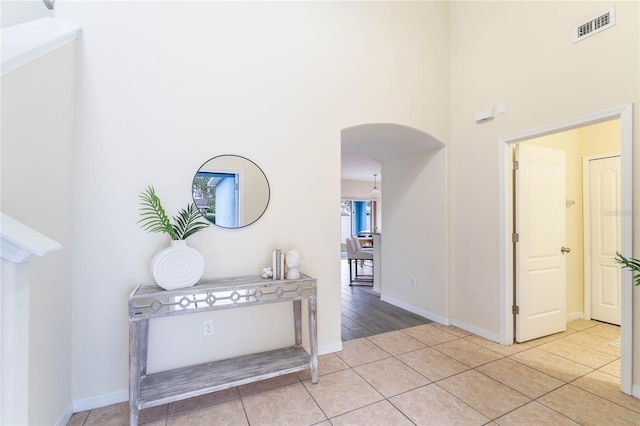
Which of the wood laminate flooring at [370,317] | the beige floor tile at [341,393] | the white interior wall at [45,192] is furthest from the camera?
the wood laminate flooring at [370,317]

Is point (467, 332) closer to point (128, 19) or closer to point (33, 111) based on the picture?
point (33, 111)

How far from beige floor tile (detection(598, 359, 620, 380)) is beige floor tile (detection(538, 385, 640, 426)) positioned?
0.50 m

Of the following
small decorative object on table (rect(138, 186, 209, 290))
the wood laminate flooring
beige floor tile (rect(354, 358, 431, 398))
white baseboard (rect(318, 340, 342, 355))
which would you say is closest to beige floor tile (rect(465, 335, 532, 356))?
the wood laminate flooring

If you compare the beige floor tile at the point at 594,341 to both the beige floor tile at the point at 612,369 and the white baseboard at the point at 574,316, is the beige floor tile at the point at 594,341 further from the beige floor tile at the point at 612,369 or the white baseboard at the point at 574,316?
the white baseboard at the point at 574,316

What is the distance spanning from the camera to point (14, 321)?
106 centimetres

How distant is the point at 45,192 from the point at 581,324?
5224 mm

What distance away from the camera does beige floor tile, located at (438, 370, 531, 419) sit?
75.2 inches

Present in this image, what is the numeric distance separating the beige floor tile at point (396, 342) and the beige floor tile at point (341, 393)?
0.62 meters

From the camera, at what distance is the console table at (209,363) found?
1.73 m

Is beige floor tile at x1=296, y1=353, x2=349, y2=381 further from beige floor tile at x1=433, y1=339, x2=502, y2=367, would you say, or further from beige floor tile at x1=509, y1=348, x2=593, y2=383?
beige floor tile at x1=509, y1=348, x2=593, y2=383

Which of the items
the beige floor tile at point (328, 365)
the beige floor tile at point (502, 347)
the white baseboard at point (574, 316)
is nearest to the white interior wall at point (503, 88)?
the beige floor tile at point (502, 347)

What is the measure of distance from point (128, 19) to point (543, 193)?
4125 mm

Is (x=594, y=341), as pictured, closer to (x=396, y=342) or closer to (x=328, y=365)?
(x=396, y=342)

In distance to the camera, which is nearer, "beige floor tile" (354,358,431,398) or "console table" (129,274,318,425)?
"console table" (129,274,318,425)
